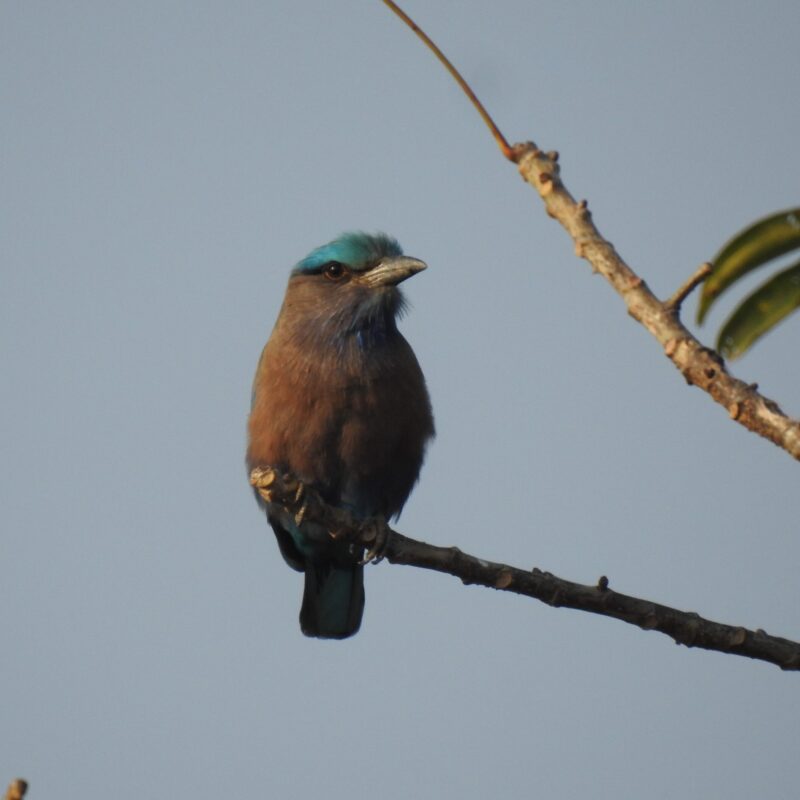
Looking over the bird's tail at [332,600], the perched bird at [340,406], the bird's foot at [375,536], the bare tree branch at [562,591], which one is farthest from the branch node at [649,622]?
the bird's tail at [332,600]

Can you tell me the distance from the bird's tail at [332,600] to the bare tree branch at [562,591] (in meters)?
2.04

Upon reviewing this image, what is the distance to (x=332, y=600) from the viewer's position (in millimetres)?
6738

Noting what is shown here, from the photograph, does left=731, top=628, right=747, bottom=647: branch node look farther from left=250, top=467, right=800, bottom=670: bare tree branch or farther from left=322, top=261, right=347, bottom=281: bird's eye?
left=322, top=261, right=347, bottom=281: bird's eye

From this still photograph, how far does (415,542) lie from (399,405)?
171 cm

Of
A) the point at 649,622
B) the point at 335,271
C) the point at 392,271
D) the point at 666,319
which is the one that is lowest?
the point at 649,622

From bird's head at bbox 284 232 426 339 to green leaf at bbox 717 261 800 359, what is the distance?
3832mm

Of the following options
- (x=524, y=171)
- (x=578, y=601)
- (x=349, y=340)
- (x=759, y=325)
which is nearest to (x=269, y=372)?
(x=349, y=340)

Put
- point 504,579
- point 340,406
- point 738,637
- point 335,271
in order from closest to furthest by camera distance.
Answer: point 738,637, point 504,579, point 340,406, point 335,271

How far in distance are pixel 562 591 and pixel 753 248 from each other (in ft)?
5.55

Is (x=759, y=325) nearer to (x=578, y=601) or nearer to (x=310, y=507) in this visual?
(x=578, y=601)

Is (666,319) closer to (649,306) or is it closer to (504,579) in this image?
(649,306)

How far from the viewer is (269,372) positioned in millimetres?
6293

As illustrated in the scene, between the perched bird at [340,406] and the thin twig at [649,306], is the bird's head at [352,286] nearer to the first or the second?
the perched bird at [340,406]

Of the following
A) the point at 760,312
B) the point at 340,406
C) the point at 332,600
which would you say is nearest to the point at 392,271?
the point at 340,406
